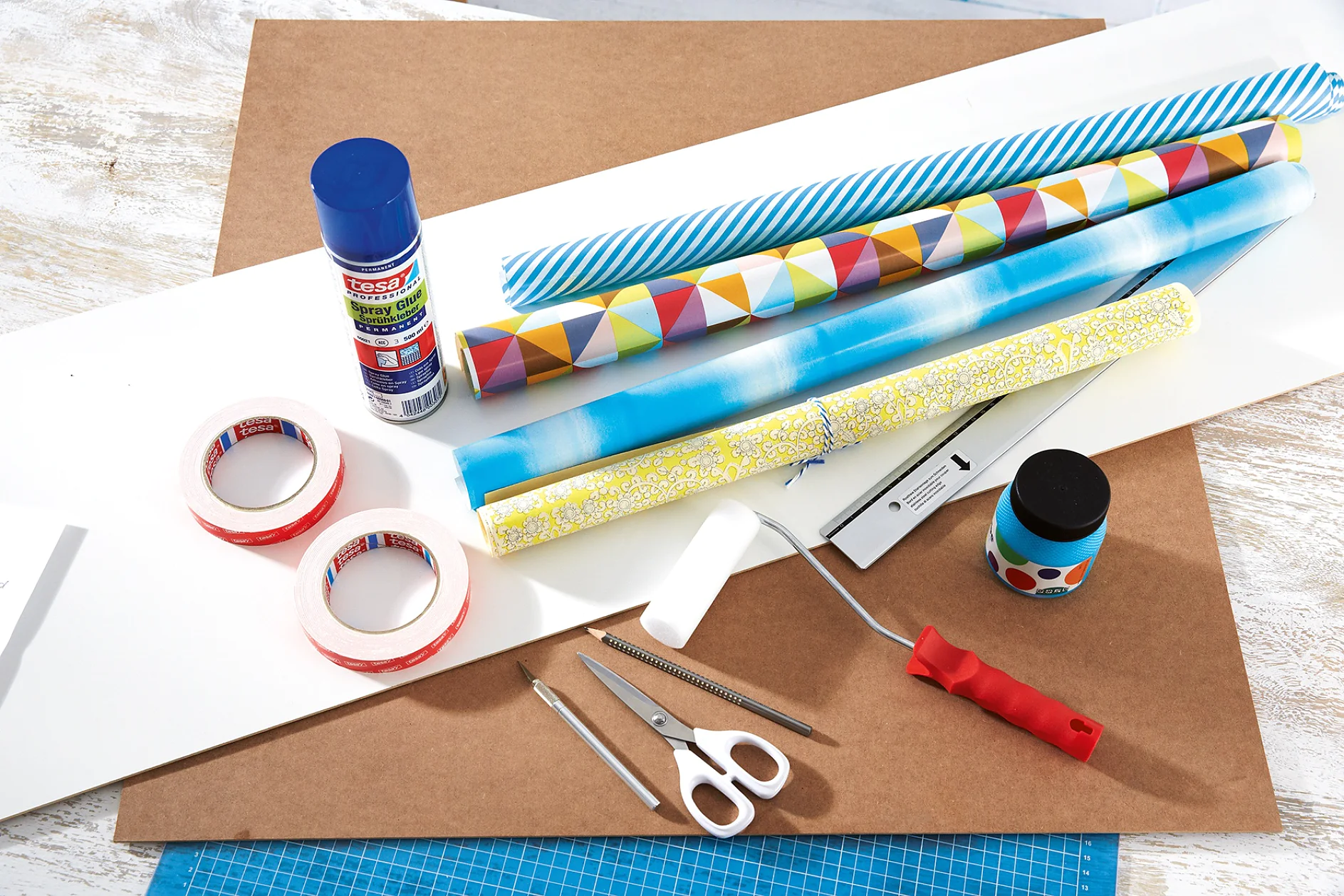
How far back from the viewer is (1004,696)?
38.0 inches

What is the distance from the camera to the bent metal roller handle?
3.13 feet

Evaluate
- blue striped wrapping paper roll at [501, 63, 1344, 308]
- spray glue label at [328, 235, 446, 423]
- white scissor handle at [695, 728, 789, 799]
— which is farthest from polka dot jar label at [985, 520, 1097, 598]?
spray glue label at [328, 235, 446, 423]

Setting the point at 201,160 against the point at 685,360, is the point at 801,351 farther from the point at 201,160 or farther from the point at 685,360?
the point at 201,160

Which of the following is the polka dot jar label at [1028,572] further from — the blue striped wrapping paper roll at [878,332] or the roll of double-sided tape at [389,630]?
the roll of double-sided tape at [389,630]

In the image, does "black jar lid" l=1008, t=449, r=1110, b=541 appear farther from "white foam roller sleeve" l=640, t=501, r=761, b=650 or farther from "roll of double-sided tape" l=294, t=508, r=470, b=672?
"roll of double-sided tape" l=294, t=508, r=470, b=672

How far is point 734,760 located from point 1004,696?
0.24 m

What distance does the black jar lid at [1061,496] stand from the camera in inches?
37.0

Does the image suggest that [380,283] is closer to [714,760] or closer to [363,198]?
[363,198]

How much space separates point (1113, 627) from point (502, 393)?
641mm

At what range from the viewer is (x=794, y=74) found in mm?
1430

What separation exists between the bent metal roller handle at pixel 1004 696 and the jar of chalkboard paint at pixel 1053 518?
10cm

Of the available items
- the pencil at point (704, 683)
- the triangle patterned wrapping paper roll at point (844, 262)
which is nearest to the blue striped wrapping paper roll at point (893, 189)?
the triangle patterned wrapping paper roll at point (844, 262)

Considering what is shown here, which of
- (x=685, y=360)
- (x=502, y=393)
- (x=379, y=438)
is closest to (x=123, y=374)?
(x=379, y=438)

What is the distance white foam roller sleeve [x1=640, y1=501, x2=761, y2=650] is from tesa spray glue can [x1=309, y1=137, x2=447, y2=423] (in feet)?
1.05
